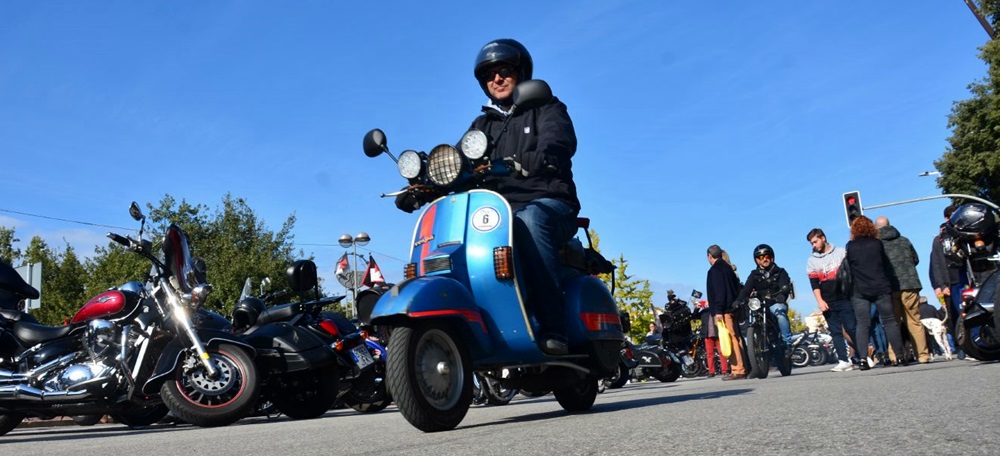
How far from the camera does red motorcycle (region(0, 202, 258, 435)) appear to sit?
725 cm

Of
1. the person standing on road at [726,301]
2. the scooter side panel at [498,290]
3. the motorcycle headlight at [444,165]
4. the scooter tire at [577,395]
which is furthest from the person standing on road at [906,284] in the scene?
the motorcycle headlight at [444,165]

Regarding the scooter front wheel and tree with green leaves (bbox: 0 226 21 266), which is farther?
tree with green leaves (bbox: 0 226 21 266)

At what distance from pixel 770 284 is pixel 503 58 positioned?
332 inches

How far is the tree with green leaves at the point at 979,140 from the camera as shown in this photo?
1356 inches

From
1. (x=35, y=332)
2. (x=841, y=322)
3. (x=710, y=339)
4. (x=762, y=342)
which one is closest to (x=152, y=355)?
(x=35, y=332)

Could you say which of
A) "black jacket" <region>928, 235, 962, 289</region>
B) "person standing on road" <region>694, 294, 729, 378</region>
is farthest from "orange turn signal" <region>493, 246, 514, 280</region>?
"person standing on road" <region>694, 294, 729, 378</region>

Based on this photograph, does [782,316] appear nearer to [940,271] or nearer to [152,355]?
[940,271]

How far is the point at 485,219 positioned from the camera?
206 inches

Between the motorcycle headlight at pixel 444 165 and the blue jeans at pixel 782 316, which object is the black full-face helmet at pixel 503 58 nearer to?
the motorcycle headlight at pixel 444 165

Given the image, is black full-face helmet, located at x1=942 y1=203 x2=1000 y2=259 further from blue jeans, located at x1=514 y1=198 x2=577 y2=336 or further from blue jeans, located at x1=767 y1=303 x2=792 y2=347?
blue jeans, located at x1=514 y1=198 x2=577 y2=336

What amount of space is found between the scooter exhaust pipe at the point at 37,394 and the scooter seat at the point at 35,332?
0.47 meters

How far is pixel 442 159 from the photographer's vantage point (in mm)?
5223

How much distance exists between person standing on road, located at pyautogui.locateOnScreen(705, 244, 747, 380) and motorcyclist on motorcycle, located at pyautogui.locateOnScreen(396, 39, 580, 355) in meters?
7.83

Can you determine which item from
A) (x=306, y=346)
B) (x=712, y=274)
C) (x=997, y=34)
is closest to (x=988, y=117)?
(x=997, y=34)
